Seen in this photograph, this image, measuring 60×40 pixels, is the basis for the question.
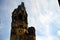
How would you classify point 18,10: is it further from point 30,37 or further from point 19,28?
point 30,37

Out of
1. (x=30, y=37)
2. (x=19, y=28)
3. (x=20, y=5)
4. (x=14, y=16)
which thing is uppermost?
(x=20, y=5)

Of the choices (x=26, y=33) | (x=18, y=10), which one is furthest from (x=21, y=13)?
(x=26, y=33)

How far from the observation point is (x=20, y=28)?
2727 centimetres

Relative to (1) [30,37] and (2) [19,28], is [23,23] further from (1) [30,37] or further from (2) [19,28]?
(1) [30,37]

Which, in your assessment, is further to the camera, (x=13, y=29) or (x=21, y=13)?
(x=21, y=13)

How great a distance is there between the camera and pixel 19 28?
2722cm

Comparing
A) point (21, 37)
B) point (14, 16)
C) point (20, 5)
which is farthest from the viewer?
point (20, 5)

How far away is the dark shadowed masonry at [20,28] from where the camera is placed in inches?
1045

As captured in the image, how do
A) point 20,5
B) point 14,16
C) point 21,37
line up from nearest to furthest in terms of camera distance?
point 21,37, point 14,16, point 20,5

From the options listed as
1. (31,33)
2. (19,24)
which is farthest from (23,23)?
(31,33)

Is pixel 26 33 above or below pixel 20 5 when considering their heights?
below

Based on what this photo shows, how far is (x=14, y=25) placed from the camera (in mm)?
27516

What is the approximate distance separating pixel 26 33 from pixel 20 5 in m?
8.03

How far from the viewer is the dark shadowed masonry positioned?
26.5m
